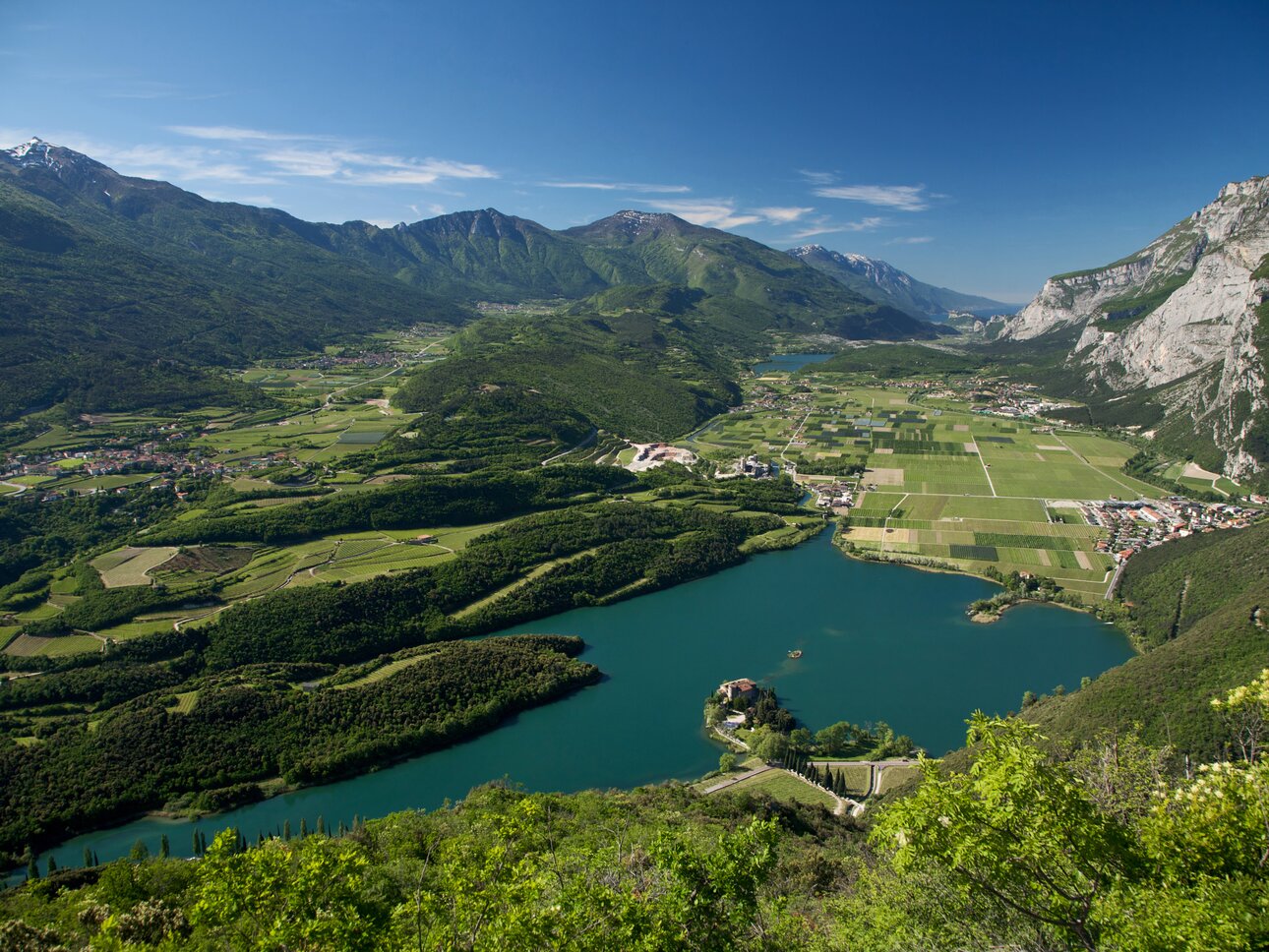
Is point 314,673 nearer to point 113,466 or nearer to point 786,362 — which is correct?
point 113,466

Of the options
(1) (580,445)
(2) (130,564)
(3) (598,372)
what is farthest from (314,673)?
(3) (598,372)

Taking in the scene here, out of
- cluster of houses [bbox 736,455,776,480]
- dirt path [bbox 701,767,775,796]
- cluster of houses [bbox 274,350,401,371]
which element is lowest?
dirt path [bbox 701,767,775,796]

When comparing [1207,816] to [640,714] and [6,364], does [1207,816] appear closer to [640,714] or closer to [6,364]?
[640,714]

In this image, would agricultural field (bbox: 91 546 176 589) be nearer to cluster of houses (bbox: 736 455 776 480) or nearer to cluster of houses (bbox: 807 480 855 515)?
cluster of houses (bbox: 736 455 776 480)

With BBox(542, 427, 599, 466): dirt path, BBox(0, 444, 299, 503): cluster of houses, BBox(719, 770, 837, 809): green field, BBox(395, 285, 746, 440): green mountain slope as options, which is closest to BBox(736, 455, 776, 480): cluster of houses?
BBox(395, 285, 746, 440): green mountain slope

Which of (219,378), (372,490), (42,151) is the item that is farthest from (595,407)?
(42,151)
